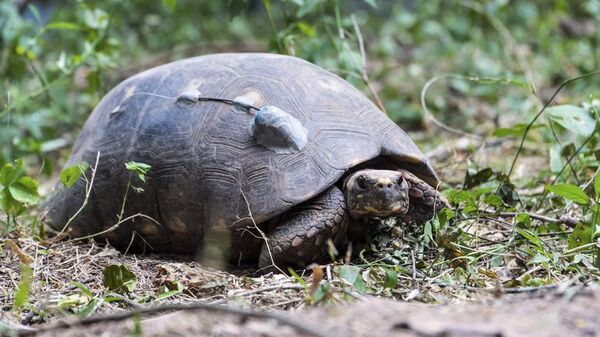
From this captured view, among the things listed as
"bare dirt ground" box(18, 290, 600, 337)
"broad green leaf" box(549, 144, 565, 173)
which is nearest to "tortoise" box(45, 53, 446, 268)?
"broad green leaf" box(549, 144, 565, 173)

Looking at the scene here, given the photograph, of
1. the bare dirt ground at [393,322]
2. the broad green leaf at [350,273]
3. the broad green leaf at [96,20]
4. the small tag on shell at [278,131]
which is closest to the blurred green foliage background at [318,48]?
the broad green leaf at [96,20]

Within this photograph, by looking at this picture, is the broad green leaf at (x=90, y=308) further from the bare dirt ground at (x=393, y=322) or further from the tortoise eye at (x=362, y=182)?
the tortoise eye at (x=362, y=182)

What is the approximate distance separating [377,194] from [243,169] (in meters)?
0.61

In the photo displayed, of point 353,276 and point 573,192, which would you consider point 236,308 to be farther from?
point 573,192

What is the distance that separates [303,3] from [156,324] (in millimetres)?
3042

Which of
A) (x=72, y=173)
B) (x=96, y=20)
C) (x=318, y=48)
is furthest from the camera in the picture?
(x=318, y=48)

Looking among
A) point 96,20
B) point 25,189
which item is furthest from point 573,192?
point 96,20

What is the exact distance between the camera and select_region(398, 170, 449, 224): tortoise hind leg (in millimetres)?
3684

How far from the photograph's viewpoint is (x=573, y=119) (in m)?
4.20

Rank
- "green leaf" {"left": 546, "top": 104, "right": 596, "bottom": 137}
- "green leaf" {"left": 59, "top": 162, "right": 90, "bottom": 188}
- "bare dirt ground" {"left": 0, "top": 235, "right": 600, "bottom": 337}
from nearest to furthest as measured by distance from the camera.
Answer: "bare dirt ground" {"left": 0, "top": 235, "right": 600, "bottom": 337} → "green leaf" {"left": 59, "top": 162, "right": 90, "bottom": 188} → "green leaf" {"left": 546, "top": 104, "right": 596, "bottom": 137}

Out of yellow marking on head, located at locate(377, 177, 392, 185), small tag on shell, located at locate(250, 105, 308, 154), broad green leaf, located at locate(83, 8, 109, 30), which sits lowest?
yellow marking on head, located at locate(377, 177, 392, 185)

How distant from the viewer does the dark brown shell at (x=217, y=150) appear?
139 inches

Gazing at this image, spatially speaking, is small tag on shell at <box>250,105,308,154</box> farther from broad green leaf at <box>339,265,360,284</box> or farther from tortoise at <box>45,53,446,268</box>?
broad green leaf at <box>339,265,360,284</box>

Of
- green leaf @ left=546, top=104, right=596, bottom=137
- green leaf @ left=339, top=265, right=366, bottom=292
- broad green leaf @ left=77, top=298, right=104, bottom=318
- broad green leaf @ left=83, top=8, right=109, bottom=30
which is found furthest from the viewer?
broad green leaf @ left=83, top=8, right=109, bottom=30
